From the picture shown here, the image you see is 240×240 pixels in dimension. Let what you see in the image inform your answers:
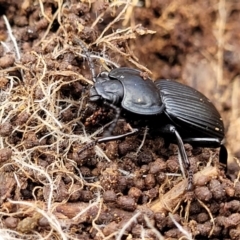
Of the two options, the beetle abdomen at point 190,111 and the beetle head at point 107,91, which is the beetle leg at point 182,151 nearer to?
the beetle abdomen at point 190,111

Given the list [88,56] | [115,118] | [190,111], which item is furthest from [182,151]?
[88,56]

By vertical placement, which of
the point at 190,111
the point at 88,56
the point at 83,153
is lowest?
the point at 83,153

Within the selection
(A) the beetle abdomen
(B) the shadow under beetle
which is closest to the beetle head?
(B) the shadow under beetle

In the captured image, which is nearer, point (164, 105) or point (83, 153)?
point (83, 153)

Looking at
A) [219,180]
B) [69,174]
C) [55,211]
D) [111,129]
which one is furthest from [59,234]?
[219,180]

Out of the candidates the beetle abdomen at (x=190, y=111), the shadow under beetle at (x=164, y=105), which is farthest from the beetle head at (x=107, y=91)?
the beetle abdomen at (x=190, y=111)

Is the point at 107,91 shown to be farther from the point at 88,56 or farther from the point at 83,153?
the point at 83,153

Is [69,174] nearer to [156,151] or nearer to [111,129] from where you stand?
[111,129]
